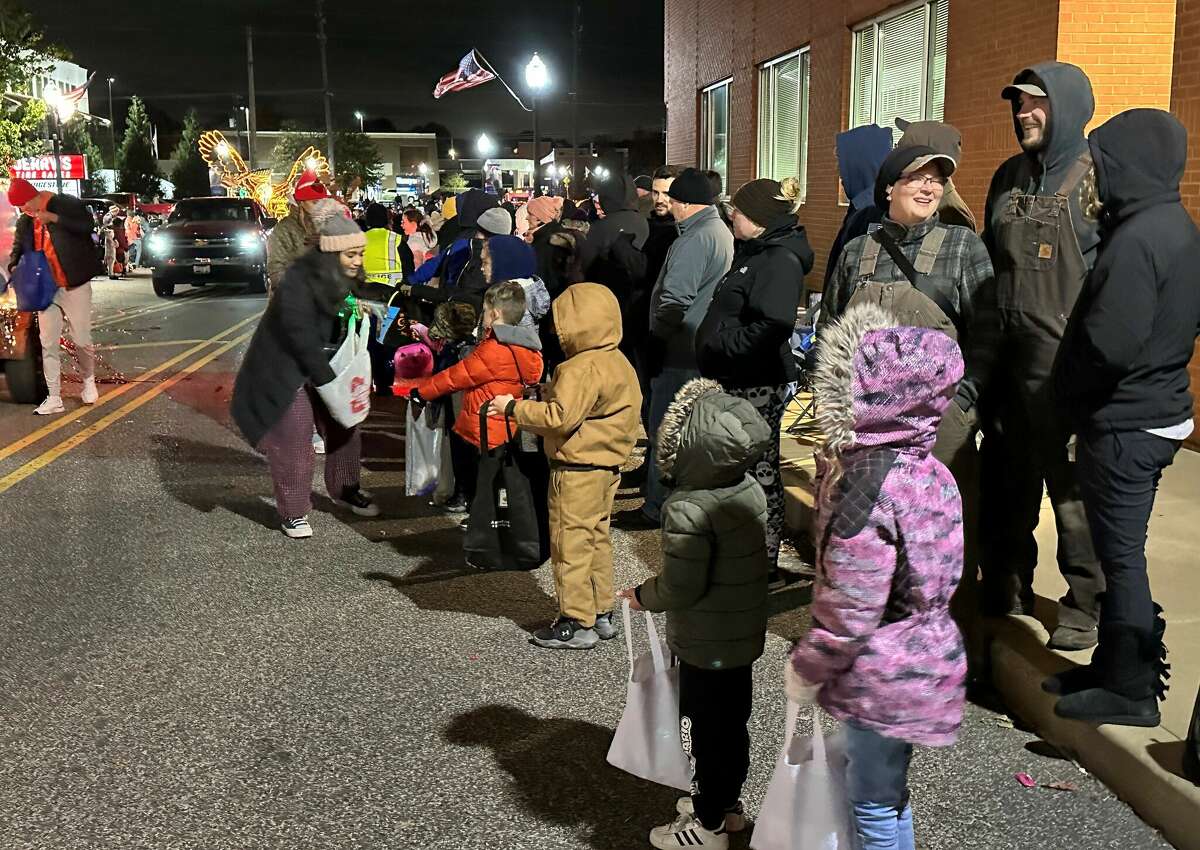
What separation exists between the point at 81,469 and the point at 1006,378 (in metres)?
6.62

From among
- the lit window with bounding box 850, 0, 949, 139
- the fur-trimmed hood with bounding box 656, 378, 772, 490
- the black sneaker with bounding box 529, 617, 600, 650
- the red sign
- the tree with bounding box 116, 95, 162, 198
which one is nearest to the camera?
the fur-trimmed hood with bounding box 656, 378, 772, 490

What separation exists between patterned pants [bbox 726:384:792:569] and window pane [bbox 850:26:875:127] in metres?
8.93

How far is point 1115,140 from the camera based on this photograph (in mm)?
3832

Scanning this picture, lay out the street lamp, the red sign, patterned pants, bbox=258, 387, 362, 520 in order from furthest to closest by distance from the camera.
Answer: the red sign → the street lamp → patterned pants, bbox=258, 387, 362, 520

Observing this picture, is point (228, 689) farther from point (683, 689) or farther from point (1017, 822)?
point (1017, 822)

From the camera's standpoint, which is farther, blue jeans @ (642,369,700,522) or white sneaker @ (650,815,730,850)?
blue jeans @ (642,369,700,522)

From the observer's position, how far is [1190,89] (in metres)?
7.50

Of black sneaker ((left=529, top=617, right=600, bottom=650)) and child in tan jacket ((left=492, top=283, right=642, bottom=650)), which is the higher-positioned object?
child in tan jacket ((left=492, top=283, right=642, bottom=650))

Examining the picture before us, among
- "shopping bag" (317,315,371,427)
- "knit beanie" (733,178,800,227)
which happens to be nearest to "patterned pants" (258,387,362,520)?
"shopping bag" (317,315,371,427)

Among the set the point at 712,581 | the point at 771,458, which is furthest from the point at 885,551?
the point at 771,458

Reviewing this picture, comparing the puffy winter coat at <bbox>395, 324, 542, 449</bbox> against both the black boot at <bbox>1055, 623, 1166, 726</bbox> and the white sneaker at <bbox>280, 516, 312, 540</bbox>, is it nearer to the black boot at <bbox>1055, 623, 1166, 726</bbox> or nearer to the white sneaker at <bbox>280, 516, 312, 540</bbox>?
the white sneaker at <bbox>280, 516, 312, 540</bbox>

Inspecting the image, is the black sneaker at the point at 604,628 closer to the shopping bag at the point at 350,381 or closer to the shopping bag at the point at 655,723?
the shopping bag at the point at 655,723

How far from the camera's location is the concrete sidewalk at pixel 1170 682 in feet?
11.8

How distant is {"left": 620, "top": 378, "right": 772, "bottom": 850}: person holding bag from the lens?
127 inches
